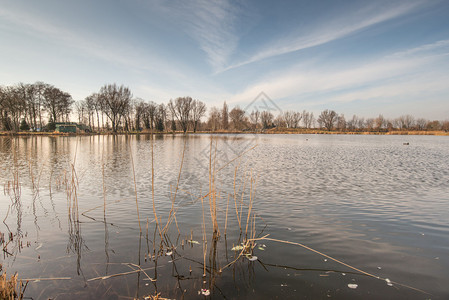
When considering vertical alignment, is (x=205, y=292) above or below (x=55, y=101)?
below

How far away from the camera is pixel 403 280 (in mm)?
4262

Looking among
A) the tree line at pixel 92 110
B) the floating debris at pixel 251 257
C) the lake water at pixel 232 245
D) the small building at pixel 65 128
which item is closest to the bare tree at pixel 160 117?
the tree line at pixel 92 110

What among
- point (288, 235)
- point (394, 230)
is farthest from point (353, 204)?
point (288, 235)

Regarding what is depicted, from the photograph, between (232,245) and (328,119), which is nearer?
(232,245)

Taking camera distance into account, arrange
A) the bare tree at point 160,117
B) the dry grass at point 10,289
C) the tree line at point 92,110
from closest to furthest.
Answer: the dry grass at point 10,289 < the tree line at point 92,110 < the bare tree at point 160,117

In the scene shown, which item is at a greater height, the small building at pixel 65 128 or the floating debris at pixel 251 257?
the small building at pixel 65 128

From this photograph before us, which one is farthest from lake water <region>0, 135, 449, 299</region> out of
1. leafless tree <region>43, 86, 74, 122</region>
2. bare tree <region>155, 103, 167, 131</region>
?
bare tree <region>155, 103, 167, 131</region>

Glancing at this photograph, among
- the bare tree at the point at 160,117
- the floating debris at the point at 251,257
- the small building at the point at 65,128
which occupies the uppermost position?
the bare tree at the point at 160,117

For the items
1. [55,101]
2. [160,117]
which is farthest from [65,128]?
[160,117]

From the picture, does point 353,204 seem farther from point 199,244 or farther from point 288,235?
point 199,244

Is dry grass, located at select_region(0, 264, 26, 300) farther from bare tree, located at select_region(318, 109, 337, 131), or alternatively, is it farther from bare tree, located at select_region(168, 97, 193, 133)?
bare tree, located at select_region(318, 109, 337, 131)

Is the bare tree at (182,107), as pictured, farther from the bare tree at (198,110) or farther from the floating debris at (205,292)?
the floating debris at (205,292)

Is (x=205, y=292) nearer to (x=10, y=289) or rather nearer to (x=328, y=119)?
(x=10, y=289)

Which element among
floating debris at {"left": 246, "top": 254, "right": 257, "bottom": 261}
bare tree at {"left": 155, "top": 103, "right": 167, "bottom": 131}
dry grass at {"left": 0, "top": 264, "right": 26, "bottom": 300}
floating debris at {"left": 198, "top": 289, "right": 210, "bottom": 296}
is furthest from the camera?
bare tree at {"left": 155, "top": 103, "right": 167, "bottom": 131}
